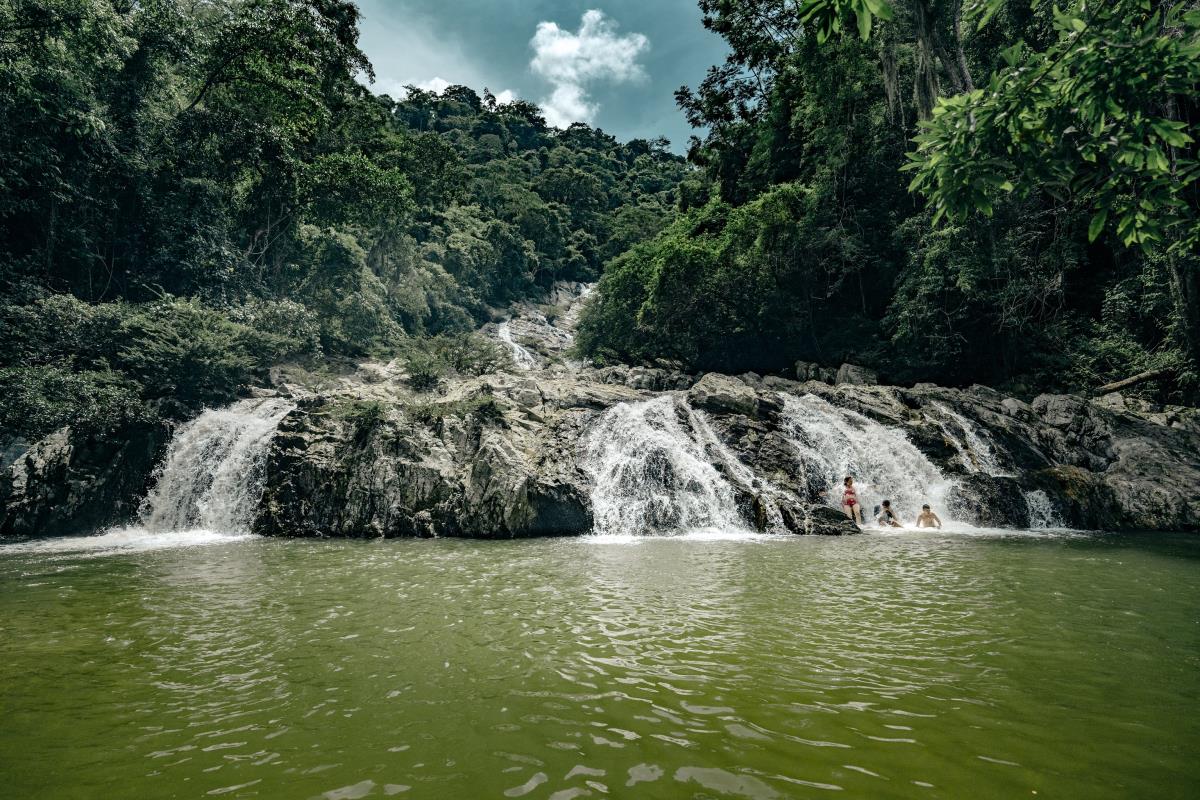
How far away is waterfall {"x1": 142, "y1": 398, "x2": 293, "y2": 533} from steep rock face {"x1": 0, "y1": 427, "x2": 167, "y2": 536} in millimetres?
664

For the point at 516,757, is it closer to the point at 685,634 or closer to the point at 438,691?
the point at 438,691

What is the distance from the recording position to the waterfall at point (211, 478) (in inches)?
566

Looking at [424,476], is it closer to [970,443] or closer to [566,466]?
[566,466]

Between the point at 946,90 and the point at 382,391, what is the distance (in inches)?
1028

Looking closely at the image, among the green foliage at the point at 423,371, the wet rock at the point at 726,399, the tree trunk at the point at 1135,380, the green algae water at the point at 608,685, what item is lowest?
the green algae water at the point at 608,685

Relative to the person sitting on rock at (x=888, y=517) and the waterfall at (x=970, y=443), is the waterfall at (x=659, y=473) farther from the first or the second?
the waterfall at (x=970, y=443)

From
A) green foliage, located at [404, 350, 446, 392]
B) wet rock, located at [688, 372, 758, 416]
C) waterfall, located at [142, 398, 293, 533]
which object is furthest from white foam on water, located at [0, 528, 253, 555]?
wet rock, located at [688, 372, 758, 416]

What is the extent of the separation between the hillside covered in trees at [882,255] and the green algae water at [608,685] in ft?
25.0

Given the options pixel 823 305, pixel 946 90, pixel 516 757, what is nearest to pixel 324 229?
pixel 823 305

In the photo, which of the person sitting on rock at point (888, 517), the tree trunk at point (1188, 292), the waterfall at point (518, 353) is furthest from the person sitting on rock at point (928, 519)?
the waterfall at point (518, 353)

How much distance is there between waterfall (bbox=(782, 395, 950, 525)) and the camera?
49.0 feet

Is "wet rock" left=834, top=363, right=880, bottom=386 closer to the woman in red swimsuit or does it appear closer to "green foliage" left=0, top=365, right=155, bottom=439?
the woman in red swimsuit

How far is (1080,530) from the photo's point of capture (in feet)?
42.7

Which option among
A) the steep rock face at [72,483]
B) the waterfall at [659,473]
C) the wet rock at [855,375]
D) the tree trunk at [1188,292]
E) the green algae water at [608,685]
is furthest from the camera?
the wet rock at [855,375]
